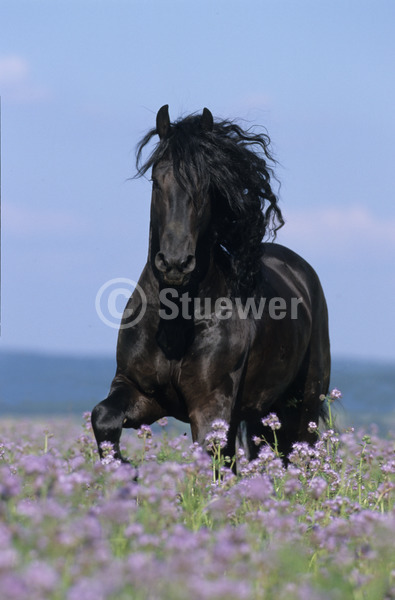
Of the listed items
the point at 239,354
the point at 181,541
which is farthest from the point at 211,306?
the point at 181,541

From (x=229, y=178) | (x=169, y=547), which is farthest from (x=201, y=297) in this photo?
(x=169, y=547)

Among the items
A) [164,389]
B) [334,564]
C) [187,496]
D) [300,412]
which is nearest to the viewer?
[334,564]

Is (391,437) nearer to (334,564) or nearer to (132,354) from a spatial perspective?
(132,354)

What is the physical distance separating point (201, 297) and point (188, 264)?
0.99m

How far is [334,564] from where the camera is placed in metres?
3.37

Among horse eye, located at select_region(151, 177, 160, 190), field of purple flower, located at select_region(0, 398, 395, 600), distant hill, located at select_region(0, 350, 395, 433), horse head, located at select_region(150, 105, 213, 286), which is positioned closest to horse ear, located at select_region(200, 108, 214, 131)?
horse head, located at select_region(150, 105, 213, 286)

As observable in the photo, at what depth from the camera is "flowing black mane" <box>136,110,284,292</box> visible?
6281 mm

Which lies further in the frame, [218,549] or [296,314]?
[296,314]

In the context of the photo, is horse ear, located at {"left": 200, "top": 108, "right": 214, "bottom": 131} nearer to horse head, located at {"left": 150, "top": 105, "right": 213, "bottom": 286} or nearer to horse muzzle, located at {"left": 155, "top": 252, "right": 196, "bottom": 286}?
horse head, located at {"left": 150, "top": 105, "right": 213, "bottom": 286}

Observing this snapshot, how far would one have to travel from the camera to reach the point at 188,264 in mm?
5730

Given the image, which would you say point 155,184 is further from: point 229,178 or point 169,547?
point 169,547

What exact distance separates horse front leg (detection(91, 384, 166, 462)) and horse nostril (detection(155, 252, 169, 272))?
116cm

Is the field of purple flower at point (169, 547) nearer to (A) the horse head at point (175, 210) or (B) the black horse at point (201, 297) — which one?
(A) the horse head at point (175, 210)

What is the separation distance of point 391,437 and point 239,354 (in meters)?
4.72
